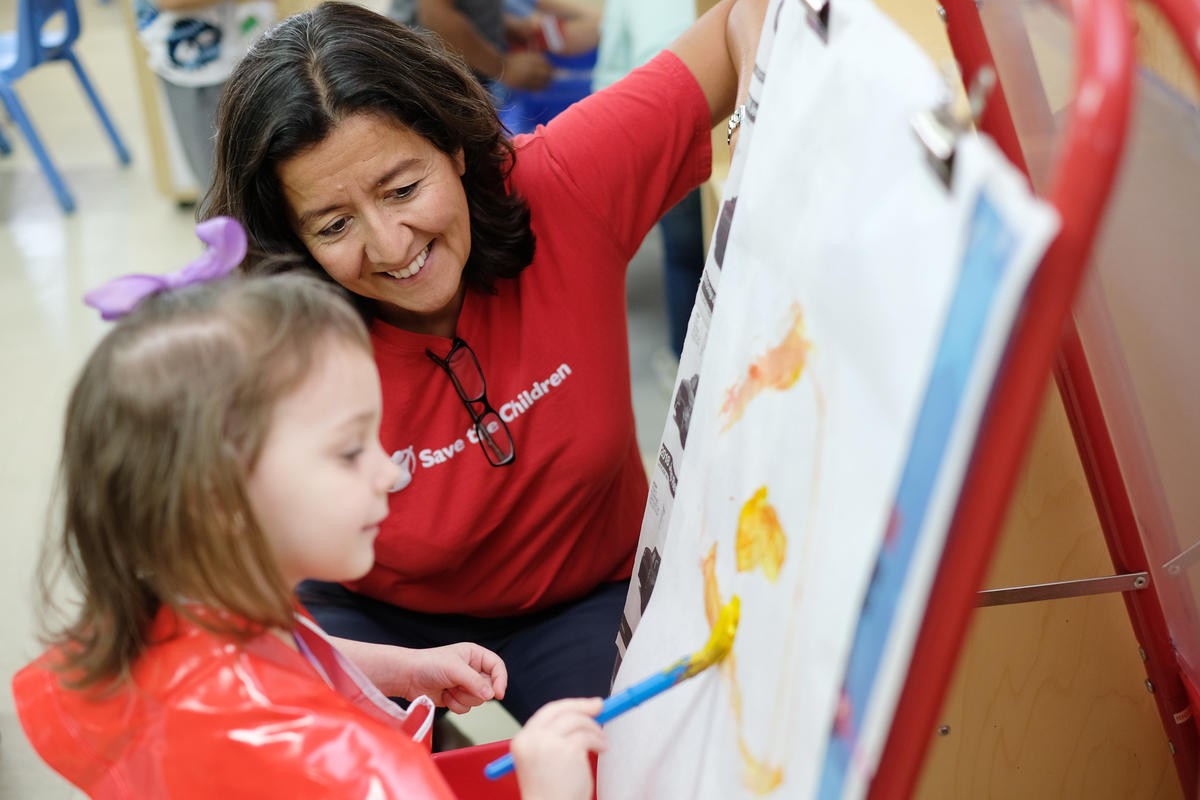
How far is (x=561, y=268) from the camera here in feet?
4.21

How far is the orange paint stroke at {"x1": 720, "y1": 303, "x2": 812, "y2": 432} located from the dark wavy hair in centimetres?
42

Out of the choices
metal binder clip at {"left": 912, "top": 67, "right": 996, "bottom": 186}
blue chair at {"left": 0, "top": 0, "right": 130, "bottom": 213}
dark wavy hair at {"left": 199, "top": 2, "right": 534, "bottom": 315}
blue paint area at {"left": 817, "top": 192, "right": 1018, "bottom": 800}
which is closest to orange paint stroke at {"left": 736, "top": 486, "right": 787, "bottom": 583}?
blue paint area at {"left": 817, "top": 192, "right": 1018, "bottom": 800}

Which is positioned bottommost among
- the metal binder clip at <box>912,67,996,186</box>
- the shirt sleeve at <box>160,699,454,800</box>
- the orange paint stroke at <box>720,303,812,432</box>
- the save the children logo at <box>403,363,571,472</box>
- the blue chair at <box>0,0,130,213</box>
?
the shirt sleeve at <box>160,699,454,800</box>

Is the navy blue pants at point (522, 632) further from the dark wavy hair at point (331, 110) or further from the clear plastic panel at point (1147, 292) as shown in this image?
the clear plastic panel at point (1147, 292)

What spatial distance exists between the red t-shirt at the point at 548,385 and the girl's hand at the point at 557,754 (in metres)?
0.46

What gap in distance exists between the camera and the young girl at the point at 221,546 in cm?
75

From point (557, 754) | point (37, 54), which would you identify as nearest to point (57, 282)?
point (37, 54)

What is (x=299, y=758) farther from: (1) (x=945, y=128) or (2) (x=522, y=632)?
(2) (x=522, y=632)

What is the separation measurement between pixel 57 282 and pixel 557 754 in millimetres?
3065

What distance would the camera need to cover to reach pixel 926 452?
19.7 inches

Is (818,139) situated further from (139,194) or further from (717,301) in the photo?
(139,194)

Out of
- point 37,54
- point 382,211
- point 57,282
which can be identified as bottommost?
point 382,211

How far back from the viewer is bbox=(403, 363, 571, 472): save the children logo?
123 centimetres

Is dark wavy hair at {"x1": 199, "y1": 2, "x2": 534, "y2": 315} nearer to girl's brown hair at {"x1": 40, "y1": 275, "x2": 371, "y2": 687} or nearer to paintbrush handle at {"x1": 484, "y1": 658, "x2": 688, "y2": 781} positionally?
girl's brown hair at {"x1": 40, "y1": 275, "x2": 371, "y2": 687}
